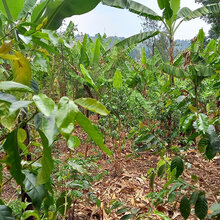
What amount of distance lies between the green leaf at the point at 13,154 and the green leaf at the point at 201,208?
781 mm

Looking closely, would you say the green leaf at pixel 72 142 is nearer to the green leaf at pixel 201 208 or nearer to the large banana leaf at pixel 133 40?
the green leaf at pixel 201 208

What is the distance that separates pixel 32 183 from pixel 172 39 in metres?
3.86

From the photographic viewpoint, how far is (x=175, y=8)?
392cm

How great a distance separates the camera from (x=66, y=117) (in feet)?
1.14

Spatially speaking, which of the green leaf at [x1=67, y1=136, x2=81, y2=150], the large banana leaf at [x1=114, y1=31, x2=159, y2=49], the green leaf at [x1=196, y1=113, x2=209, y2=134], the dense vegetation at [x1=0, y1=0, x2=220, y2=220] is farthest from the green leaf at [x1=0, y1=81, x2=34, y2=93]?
the large banana leaf at [x1=114, y1=31, x2=159, y2=49]

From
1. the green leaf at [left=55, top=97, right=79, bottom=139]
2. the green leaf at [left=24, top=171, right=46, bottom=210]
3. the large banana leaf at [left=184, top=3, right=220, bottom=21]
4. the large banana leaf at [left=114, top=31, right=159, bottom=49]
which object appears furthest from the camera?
the large banana leaf at [left=184, top=3, right=220, bottom=21]

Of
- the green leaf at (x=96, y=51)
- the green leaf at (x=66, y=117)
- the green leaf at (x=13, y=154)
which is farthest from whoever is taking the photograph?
the green leaf at (x=96, y=51)

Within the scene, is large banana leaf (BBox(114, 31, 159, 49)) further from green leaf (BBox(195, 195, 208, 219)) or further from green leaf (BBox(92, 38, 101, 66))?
green leaf (BBox(195, 195, 208, 219))

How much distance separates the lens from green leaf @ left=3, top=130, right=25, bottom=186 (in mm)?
444

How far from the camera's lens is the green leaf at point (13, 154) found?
44 centimetres

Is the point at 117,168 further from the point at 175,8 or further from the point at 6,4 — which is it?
the point at 175,8

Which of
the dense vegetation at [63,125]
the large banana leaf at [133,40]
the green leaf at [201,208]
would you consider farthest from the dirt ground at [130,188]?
the large banana leaf at [133,40]

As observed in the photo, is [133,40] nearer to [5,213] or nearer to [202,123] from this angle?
[202,123]

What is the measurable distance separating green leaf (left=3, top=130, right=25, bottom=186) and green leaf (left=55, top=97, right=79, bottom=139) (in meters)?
0.14
